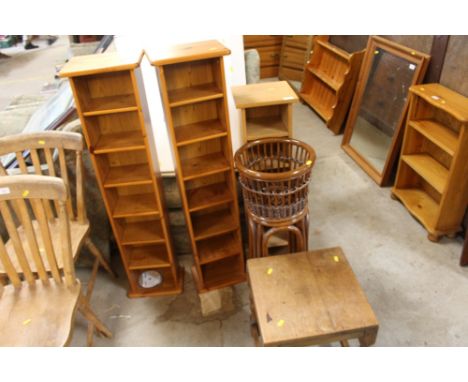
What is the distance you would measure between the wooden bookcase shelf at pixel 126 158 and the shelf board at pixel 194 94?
0.52ft

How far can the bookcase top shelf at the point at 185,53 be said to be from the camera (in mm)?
1547

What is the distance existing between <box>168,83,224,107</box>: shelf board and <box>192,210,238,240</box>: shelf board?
0.74 meters

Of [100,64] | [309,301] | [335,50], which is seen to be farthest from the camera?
[335,50]

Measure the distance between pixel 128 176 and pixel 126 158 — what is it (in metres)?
0.14

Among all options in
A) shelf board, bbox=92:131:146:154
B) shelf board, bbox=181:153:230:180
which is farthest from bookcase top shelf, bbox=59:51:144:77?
shelf board, bbox=181:153:230:180

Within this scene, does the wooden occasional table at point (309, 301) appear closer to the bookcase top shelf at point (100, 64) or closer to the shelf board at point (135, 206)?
the shelf board at point (135, 206)

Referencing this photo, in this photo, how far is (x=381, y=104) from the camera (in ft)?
10.0

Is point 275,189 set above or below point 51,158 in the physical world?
below

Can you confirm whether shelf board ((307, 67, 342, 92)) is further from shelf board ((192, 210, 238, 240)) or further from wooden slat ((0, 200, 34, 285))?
wooden slat ((0, 200, 34, 285))

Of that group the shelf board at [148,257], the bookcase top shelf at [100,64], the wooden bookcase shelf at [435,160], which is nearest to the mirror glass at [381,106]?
the wooden bookcase shelf at [435,160]

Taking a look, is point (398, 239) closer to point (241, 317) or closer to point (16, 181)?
point (241, 317)

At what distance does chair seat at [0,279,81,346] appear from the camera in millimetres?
1406

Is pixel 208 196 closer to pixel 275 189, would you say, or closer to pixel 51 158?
pixel 275 189

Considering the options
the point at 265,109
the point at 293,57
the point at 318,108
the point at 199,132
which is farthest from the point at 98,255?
the point at 293,57
